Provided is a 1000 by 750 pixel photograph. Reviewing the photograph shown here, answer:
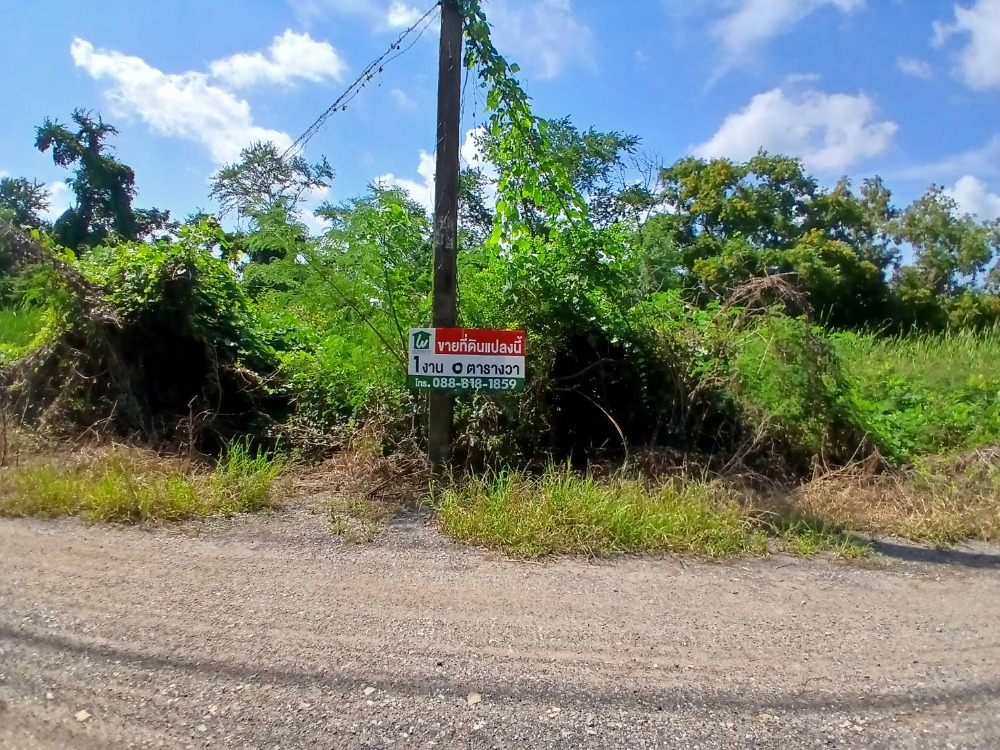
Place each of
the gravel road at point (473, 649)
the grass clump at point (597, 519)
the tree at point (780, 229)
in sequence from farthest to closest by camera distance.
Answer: the tree at point (780, 229)
the grass clump at point (597, 519)
the gravel road at point (473, 649)

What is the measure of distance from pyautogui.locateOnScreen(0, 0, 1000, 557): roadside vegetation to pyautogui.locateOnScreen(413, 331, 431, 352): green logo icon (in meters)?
0.83

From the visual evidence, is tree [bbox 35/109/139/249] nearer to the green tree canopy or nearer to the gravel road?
the green tree canopy

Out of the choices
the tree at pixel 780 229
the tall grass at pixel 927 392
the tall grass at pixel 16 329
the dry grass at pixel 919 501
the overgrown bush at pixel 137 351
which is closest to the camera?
the dry grass at pixel 919 501

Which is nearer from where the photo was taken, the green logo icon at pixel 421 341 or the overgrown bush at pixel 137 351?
the green logo icon at pixel 421 341

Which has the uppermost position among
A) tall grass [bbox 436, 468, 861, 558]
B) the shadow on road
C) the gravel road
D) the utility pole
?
the utility pole

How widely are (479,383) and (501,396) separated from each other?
620mm

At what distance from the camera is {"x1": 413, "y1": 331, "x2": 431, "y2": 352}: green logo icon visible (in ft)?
23.8

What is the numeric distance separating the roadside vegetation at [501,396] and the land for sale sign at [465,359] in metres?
0.54

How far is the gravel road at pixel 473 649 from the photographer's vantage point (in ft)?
10.9

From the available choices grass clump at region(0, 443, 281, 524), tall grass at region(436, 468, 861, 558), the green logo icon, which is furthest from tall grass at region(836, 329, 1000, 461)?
grass clump at region(0, 443, 281, 524)

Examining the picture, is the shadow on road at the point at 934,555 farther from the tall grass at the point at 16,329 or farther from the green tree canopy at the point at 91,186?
the green tree canopy at the point at 91,186

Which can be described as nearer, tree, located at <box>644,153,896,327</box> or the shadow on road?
the shadow on road

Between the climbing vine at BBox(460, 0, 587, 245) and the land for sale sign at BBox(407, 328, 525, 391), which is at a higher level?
the climbing vine at BBox(460, 0, 587, 245)

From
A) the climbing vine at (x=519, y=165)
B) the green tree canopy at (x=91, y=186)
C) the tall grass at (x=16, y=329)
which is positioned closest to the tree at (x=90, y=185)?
the green tree canopy at (x=91, y=186)
